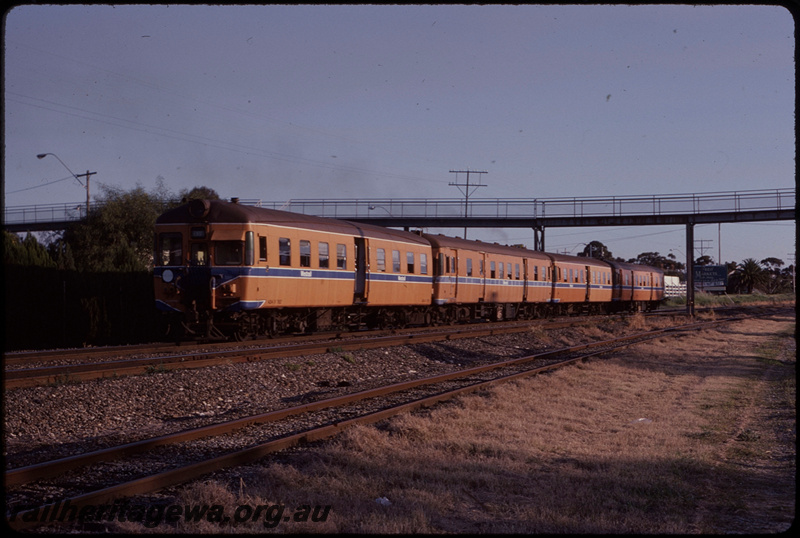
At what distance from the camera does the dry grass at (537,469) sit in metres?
5.66

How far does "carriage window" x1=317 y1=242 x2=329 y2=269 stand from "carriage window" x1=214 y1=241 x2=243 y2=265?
116 inches

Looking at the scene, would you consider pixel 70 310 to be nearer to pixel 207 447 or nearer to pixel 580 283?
pixel 207 447

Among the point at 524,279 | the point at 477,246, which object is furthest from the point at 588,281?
the point at 477,246

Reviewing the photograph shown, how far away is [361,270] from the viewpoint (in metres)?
22.2

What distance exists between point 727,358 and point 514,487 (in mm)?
15681

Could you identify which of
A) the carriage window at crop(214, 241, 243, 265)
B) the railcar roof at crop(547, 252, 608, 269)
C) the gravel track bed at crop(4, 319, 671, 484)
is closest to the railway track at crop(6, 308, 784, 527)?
the gravel track bed at crop(4, 319, 671, 484)

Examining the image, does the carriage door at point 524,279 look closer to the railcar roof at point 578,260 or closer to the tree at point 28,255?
the railcar roof at point 578,260

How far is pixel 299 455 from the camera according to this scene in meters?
7.56

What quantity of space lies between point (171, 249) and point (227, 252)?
1.69 meters

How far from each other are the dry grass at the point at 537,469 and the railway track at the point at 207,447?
403mm

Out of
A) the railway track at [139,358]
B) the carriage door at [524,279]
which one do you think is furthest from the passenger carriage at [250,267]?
the carriage door at [524,279]

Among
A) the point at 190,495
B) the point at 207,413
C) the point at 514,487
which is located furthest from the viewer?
the point at 207,413

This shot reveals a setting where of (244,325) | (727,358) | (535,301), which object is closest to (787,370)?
(727,358)

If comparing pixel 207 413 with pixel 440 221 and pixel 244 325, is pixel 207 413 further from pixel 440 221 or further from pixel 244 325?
pixel 440 221
